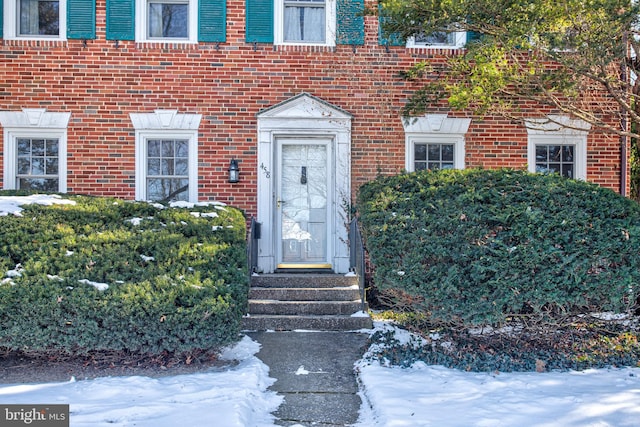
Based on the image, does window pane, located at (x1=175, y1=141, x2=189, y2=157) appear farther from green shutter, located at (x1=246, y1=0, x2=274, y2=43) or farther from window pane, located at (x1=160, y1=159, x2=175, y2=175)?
green shutter, located at (x1=246, y1=0, x2=274, y2=43)

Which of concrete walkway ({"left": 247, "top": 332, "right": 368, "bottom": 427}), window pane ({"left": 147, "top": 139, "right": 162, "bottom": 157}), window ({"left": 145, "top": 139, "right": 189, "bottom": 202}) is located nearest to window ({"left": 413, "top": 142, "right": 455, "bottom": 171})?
concrete walkway ({"left": 247, "top": 332, "right": 368, "bottom": 427})

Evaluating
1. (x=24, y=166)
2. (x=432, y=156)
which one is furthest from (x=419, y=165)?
(x=24, y=166)

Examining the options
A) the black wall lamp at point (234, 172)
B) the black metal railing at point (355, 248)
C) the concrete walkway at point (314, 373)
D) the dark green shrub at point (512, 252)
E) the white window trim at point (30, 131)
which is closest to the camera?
the concrete walkway at point (314, 373)

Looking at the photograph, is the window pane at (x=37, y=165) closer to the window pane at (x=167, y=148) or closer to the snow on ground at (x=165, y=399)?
the window pane at (x=167, y=148)

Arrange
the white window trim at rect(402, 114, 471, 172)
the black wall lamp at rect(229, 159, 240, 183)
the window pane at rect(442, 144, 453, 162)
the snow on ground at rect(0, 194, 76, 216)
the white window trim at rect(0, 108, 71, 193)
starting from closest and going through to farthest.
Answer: the snow on ground at rect(0, 194, 76, 216), the white window trim at rect(0, 108, 71, 193), the black wall lamp at rect(229, 159, 240, 183), the white window trim at rect(402, 114, 471, 172), the window pane at rect(442, 144, 453, 162)

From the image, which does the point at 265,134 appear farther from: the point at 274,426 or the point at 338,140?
the point at 274,426

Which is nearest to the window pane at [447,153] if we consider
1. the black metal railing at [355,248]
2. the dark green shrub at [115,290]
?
the black metal railing at [355,248]

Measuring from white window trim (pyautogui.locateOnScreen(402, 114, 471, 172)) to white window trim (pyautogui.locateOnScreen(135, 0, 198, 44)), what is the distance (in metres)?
3.45

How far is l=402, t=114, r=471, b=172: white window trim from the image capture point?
26.5 feet

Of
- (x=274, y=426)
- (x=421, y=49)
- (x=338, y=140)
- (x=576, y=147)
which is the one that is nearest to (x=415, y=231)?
(x=274, y=426)

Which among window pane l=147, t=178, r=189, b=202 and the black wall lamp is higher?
the black wall lamp

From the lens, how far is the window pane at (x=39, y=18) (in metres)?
A: 7.96

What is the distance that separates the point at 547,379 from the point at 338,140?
4623 millimetres

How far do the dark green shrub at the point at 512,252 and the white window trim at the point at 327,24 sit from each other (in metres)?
3.91
